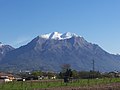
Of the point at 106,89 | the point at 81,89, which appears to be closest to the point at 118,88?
the point at 106,89

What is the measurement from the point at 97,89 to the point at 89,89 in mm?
1080

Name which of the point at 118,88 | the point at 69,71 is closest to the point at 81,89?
the point at 118,88

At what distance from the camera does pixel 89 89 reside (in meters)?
46.9

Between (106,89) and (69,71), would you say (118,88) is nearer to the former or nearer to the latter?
(106,89)

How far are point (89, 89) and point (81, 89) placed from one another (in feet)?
3.30

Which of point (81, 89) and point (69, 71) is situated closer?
point (81, 89)

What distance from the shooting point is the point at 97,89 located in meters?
47.2

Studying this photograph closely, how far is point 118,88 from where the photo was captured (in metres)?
47.4

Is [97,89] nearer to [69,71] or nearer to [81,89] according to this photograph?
[81,89]

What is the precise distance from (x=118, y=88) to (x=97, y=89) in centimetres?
265

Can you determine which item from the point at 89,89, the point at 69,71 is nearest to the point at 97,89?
the point at 89,89

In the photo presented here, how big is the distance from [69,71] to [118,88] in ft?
189

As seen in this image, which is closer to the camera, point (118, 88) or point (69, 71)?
point (118, 88)

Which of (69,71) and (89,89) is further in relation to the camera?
(69,71)
